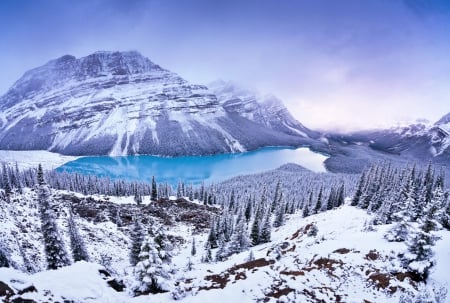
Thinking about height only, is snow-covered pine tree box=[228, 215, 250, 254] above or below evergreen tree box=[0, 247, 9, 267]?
below

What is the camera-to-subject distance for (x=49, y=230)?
75.1 ft

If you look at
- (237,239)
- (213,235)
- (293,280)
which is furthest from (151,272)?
(213,235)

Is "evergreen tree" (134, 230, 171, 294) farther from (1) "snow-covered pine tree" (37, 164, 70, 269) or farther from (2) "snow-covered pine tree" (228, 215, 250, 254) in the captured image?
(2) "snow-covered pine tree" (228, 215, 250, 254)

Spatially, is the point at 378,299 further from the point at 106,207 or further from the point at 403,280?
the point at 106,207

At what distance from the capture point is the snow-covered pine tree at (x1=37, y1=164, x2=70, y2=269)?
22688mm

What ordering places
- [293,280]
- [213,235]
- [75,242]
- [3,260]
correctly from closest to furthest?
[293,280]
[3,260]
[75,242]
[213,235]

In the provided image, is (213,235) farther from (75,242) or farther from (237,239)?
(75,242)

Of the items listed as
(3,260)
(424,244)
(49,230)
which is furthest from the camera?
(3,260)

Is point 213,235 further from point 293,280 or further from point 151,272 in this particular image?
point 151,272

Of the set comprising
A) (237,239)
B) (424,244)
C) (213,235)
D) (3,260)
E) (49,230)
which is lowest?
(213,235)

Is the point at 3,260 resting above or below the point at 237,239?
above

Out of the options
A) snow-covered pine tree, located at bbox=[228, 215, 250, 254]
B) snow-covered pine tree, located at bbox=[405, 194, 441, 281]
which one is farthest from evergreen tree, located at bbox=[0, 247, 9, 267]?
snow-covered pine tree, located at bbox=[405, 194, 441, 281]

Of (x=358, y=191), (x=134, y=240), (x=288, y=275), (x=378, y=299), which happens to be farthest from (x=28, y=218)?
(x=358, y=191)

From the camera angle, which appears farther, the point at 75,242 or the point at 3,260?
the point at 75,242
